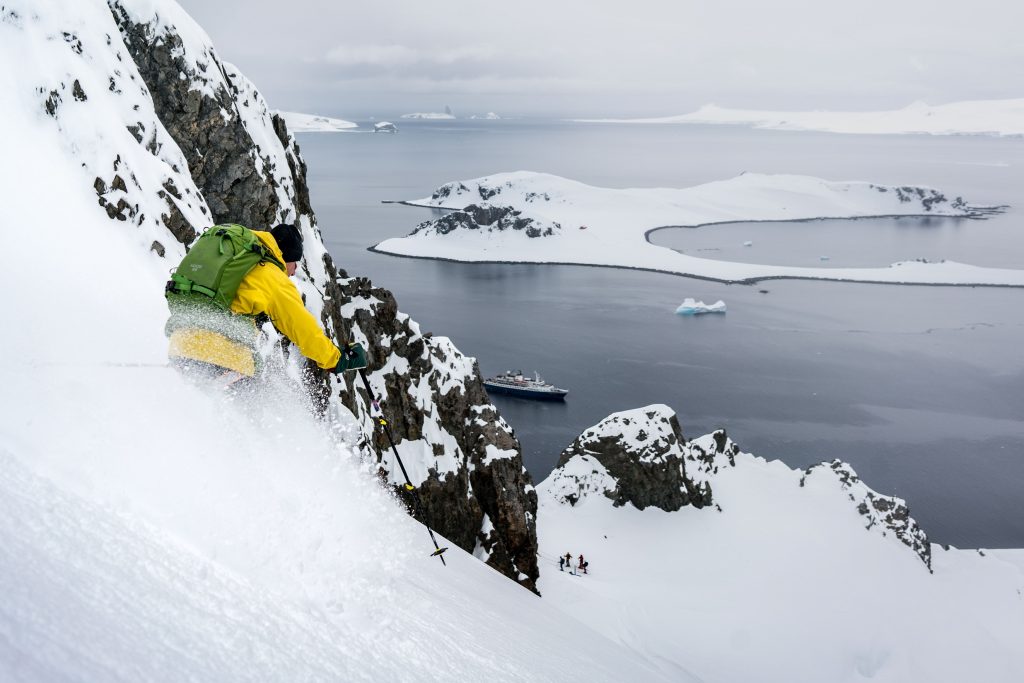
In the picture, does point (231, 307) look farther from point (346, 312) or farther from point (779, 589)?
point (779, 589)

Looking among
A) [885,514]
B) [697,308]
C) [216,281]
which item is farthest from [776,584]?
[697,308]

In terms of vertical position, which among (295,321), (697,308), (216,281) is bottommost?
(697,308)

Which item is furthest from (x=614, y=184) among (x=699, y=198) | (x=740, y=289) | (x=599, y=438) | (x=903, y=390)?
(x=599, y=438)

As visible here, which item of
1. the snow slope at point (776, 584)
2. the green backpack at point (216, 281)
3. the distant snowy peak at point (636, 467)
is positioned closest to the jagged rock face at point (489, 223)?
the distant snowy peak at point (636, 467)

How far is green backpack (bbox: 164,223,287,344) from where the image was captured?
4219 millimetres

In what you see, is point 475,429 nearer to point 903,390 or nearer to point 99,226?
point 99,226

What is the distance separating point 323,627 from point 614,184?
173987 millimetres

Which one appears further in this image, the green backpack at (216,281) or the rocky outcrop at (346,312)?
the rocky outcrop at (346,312)

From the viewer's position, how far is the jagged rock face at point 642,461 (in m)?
27.0

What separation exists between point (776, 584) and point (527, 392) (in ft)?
69.3

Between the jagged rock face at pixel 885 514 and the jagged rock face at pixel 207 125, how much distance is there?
24.6m

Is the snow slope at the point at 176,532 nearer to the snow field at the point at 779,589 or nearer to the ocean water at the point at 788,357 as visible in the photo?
the snow field at the point at 779,589

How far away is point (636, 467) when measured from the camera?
89.6 ft

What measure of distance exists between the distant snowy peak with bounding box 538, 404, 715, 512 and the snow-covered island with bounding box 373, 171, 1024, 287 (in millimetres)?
53032
